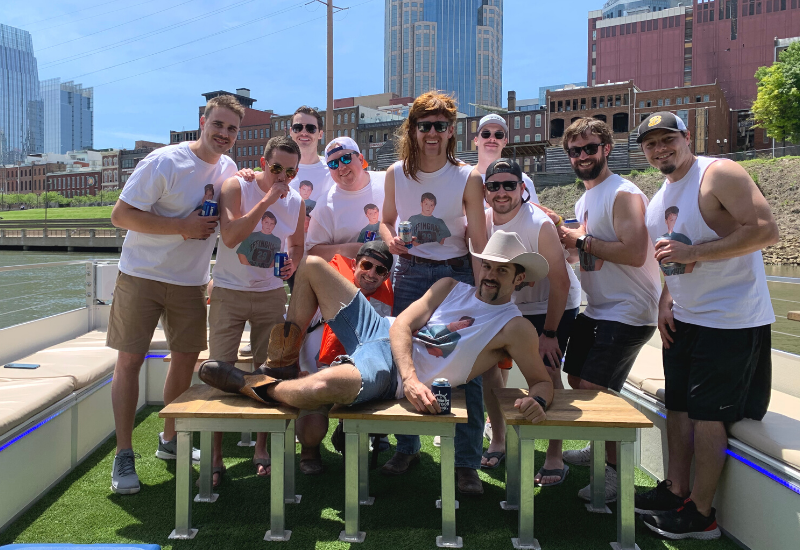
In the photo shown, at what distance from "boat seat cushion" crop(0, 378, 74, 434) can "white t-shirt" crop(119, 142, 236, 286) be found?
0.75m

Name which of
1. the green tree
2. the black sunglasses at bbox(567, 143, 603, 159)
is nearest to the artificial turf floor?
the black sunglasses at bbox(567, 143, 603, 159)

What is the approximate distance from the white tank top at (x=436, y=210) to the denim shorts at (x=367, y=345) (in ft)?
1.78

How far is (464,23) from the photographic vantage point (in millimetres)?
186250

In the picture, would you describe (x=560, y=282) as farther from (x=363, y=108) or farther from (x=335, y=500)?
(x=363, y=108)

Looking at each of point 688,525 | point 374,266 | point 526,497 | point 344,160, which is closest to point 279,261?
point 374,266

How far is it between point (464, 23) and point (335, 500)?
19973 centimetres

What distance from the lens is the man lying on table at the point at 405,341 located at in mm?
2777

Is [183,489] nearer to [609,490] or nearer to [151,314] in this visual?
[151,314]

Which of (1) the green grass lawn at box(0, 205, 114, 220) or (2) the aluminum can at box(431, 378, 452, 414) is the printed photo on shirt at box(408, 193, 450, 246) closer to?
(2) the aluminum can at box(431, 378, 452, 414)

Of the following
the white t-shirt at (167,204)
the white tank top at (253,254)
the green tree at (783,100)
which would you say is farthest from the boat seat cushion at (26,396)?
the green tree at (783,100)

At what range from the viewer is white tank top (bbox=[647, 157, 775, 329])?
9.21 ft

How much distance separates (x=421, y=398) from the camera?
2686 mm

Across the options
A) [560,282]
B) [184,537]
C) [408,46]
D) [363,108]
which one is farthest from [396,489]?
[408,46]

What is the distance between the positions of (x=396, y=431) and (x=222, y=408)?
2.60 feet
